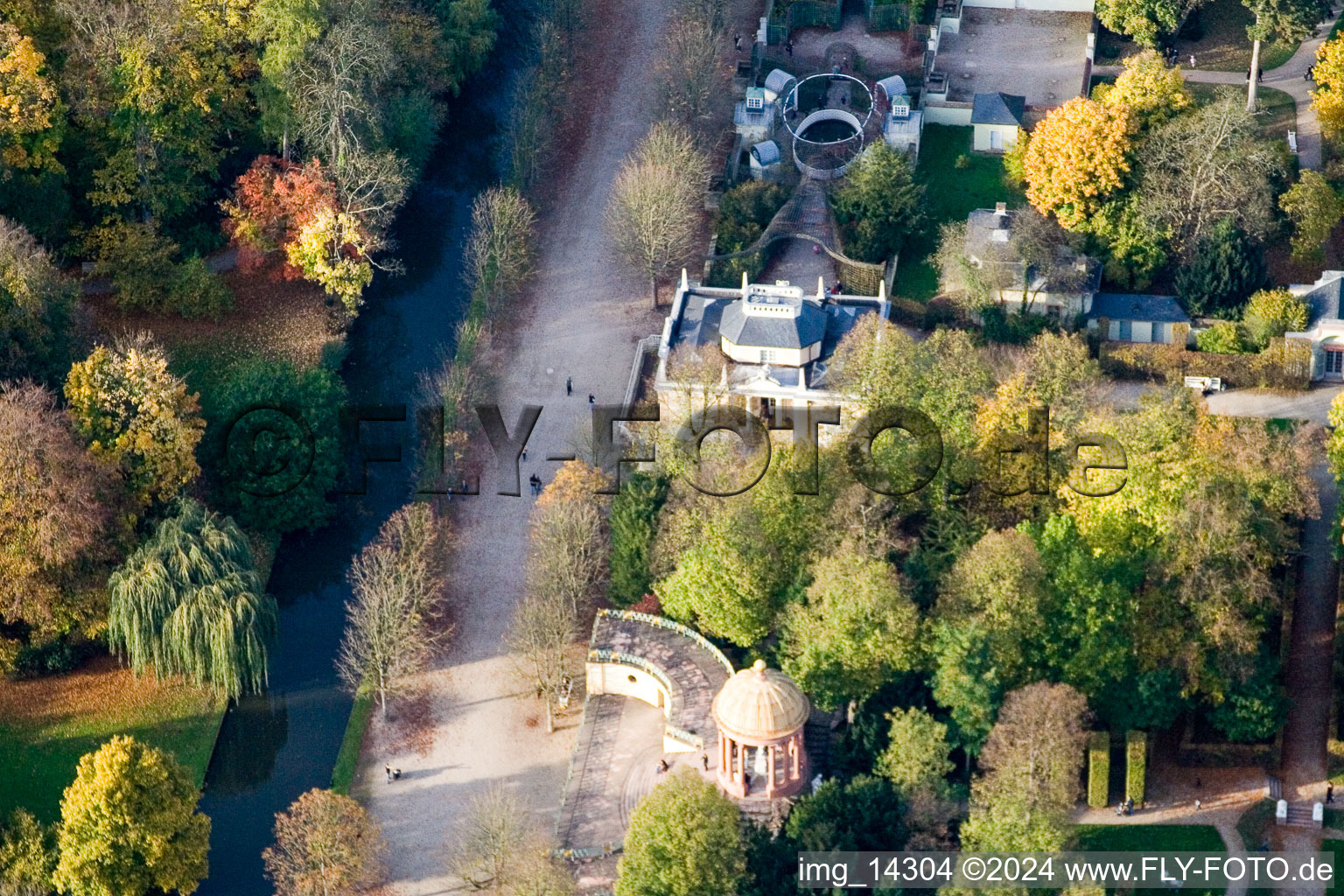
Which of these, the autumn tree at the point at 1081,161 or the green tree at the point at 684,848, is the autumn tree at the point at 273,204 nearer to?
the autumn tree at the point at 1081,161

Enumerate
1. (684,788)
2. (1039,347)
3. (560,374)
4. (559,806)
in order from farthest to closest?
(560,374) < (1039,347) < (559,806) < (684,788)

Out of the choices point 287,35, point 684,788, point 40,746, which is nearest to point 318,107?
point 287,35

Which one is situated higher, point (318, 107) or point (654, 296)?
point (318, 107)

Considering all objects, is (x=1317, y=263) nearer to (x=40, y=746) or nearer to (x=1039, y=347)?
(x=1039, y=347)

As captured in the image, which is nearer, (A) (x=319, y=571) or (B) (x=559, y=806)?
(B) (x=559, y=806)

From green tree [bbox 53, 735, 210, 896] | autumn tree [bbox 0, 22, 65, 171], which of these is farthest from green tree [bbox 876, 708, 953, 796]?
autumn tree [bbox 0, 22, 65, 171]

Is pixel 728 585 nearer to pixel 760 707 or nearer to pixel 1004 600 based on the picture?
pixel 760 707

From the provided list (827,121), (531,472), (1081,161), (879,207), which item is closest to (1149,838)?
(531,472)

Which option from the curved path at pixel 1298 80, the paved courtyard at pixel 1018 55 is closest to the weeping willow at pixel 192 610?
the paved courtyard at pixel 1018 55
